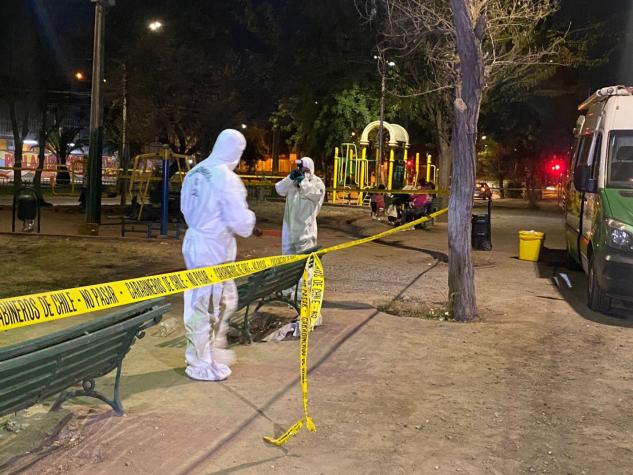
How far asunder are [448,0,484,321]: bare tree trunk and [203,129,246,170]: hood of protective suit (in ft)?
11.2

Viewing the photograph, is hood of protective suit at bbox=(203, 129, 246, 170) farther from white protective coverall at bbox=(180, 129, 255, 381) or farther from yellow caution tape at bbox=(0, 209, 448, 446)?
yellow caution tape at bbox=(0, 209, 448, 446)

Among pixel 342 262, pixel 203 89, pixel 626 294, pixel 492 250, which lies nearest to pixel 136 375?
pixel 626 294

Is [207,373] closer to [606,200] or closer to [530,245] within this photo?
[606,200]

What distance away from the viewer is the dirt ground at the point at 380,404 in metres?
4.16

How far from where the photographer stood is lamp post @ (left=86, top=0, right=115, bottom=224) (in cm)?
1512

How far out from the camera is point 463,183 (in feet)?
26.5

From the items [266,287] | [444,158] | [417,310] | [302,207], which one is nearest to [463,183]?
[417,310]

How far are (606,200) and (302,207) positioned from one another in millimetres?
3746

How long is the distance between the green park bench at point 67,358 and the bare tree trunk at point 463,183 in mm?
4186

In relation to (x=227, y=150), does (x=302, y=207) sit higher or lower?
lower

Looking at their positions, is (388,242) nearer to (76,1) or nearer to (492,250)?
(492,250)

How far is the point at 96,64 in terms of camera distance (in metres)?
15.3

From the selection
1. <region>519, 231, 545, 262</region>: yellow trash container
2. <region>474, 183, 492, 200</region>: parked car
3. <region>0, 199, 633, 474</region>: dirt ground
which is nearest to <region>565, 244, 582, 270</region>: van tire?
<region>519, 231, 545, 262</region>: yellow trash container

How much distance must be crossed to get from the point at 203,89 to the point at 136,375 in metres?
31.6
